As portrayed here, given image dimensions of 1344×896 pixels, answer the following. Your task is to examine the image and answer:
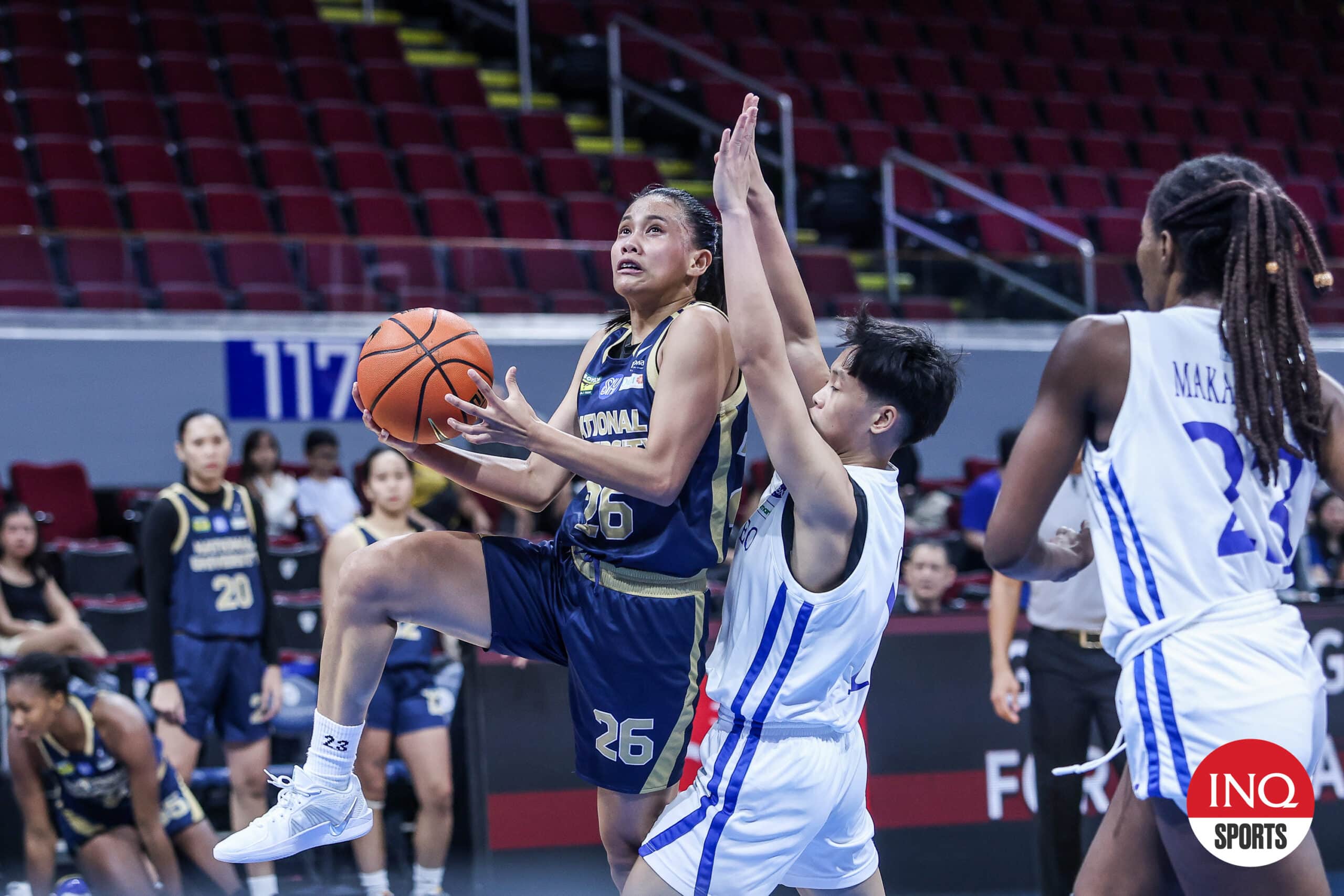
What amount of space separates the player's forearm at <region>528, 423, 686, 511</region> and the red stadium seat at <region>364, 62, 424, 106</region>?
9960 mm

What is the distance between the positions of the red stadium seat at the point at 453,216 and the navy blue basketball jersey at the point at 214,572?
5507 millimetres

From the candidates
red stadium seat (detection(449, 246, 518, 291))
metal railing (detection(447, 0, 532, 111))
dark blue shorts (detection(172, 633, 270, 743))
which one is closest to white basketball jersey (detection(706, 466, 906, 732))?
dark blue shorts (detection(172, 633, 270, 743))

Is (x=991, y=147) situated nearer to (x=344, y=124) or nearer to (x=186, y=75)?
(x=344, y=124)

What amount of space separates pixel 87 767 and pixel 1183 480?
4.07 m

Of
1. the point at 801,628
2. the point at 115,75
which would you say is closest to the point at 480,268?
the point at 115,75

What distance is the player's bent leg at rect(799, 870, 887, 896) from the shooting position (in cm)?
284

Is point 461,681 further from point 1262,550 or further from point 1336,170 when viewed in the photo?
point 1336,170

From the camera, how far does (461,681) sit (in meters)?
5.40

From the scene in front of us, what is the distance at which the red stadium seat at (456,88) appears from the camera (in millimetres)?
12484

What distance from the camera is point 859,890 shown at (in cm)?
285

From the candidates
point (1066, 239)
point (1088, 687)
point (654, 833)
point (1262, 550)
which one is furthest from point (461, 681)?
point (1066, 239)

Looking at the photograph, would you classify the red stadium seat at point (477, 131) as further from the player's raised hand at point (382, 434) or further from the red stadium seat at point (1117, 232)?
the player's raised hand at point (382, 434)

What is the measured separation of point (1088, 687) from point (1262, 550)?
89.9 inches

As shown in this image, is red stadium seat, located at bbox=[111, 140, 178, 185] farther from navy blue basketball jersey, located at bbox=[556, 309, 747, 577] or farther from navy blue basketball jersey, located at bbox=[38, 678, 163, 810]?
navy blue basketball jersey, located at bbox=[556, 309, 747, 577]
